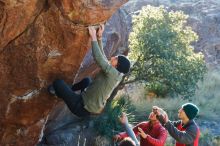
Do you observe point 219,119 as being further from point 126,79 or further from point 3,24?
point 3,24

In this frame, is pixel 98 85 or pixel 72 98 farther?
pixel 72 98

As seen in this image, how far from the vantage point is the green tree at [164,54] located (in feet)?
53.5

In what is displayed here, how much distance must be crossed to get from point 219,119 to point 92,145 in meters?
6.15

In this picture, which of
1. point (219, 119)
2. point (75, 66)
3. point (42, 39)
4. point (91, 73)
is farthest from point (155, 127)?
point (219, 119)

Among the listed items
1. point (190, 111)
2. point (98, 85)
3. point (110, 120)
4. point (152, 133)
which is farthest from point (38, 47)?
point (110, 120)

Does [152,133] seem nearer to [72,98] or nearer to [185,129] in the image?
[185,129]

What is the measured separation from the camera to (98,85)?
8.43 metres

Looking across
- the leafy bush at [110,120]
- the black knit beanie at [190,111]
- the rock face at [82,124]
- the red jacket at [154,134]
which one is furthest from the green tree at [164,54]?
the black knit beanie at [190,111]

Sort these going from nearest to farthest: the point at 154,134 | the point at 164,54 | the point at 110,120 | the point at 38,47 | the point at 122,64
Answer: the point at 122,64
the point at 154,134
the point at 38,47
the point at 110,120
the point at 164,54

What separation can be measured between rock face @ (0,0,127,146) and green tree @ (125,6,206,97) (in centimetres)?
714

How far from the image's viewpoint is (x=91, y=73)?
1412 cm

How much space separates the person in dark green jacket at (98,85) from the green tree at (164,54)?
25.5 feet

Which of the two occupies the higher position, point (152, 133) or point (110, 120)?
point (152, 133)

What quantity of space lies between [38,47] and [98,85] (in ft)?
5.06
